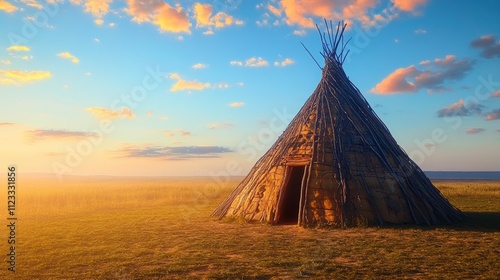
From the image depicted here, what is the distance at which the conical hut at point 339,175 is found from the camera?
13.4 metres

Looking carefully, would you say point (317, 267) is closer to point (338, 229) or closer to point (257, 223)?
point (338, 229)

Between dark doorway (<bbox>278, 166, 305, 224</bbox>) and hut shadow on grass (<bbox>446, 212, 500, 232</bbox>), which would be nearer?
hut shadow on grass (<bbox>446, 212, 500, 232</bbox>)

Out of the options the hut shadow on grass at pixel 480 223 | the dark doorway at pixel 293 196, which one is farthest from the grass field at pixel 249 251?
the dark doorway at pixel 293 196

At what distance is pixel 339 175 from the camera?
13.7 meters

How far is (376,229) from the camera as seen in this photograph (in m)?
12.5

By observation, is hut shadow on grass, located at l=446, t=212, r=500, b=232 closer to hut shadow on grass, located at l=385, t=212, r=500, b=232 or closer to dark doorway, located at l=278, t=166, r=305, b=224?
hut shadow on grass, located at l=385, t=212, r=500, b=232

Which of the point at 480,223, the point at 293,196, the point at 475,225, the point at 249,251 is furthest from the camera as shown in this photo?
the point at 293,196

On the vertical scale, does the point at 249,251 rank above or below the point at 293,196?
below

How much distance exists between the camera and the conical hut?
1335 centimetres

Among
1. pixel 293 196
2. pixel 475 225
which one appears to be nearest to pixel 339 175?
pixel 293 196

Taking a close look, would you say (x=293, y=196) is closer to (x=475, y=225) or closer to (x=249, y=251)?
(x=475, y=225)

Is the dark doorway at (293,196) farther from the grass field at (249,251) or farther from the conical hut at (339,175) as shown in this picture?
the grass field at (249,251)

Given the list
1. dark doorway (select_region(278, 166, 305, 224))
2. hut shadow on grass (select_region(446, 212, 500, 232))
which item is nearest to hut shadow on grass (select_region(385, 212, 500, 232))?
hut shadow on grass (select_region(446, 212, 500, 232))

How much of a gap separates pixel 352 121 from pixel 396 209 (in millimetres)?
3720
